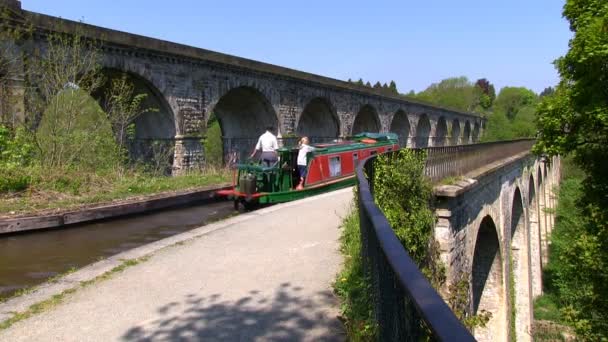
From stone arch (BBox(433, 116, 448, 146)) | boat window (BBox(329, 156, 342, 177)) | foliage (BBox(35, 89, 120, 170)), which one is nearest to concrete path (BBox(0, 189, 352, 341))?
boat window (BBox(329, 156, 342, 177))

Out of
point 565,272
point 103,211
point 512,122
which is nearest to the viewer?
point 103,211

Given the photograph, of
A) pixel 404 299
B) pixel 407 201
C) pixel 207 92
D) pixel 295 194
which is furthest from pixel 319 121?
pixel 404 299

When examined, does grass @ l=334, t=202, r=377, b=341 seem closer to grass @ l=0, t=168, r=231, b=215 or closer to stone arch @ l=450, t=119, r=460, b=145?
grass @ l=0, t=168, r=231, b=215

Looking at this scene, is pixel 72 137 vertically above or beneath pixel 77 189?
above

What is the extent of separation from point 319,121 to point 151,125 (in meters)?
12.4

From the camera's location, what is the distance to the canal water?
6.70 meters

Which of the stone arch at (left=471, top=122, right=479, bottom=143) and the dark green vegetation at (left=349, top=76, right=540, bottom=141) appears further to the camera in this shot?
the dark green vegetation at (left=349, top=76, right=540, bottom=141)

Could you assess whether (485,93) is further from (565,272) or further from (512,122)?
(565,272)

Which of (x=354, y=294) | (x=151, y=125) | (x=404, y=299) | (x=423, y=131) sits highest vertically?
(x=151, y=125)

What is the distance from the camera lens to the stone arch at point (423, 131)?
44.1 m

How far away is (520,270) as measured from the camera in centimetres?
1742

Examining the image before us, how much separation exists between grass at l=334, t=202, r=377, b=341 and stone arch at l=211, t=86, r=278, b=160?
1522 cm

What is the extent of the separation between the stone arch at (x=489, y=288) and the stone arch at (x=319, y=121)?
15.1 metres

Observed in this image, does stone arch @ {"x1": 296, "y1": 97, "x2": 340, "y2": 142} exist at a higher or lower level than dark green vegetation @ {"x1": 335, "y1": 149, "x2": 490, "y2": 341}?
higher
